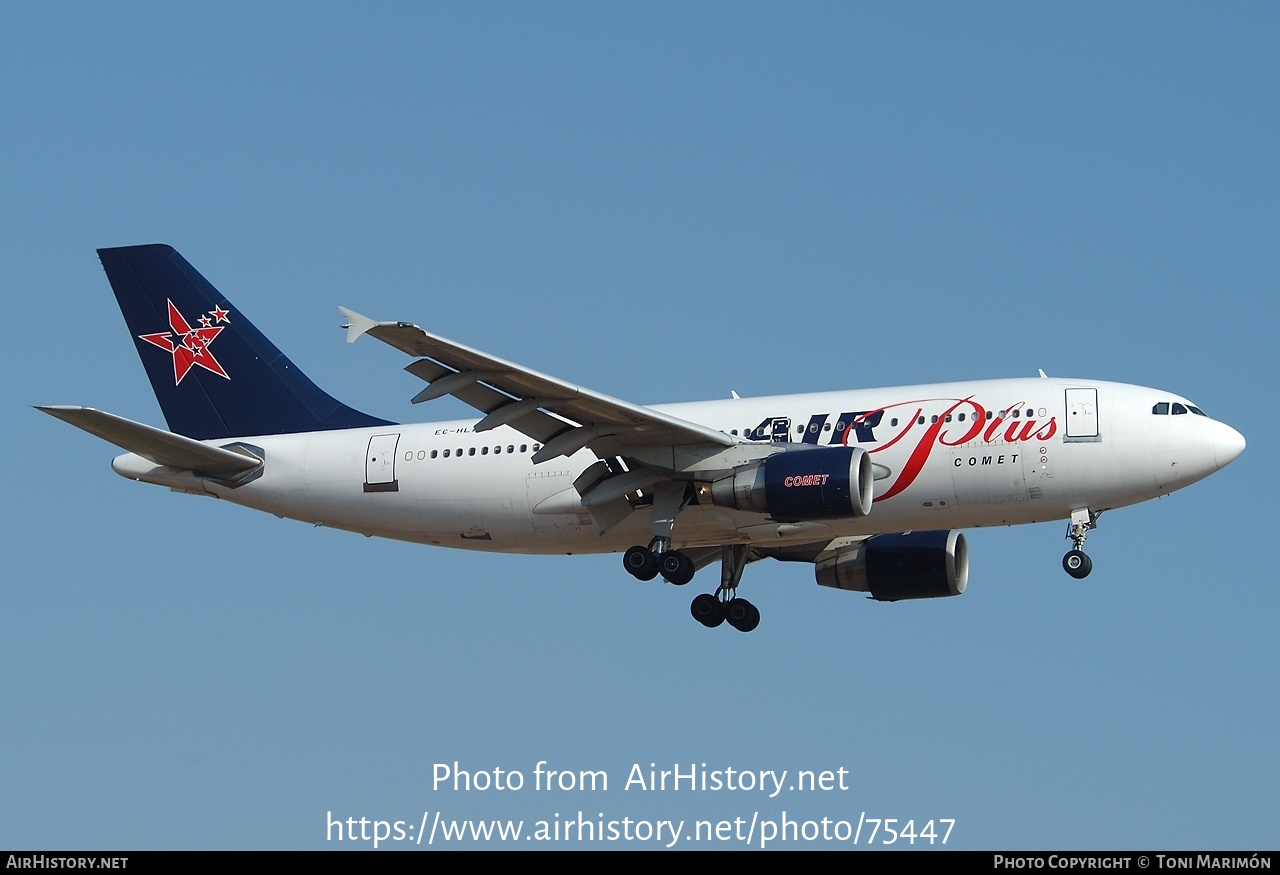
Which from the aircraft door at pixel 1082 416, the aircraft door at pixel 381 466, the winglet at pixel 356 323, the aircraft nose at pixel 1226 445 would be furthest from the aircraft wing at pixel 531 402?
the aircraft nose at pixel 1226 445

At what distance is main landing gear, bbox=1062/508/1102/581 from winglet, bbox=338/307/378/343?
13.6 metres

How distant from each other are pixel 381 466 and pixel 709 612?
7.33 metres

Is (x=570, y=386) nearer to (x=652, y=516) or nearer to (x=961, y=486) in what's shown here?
(x=652, y=516)

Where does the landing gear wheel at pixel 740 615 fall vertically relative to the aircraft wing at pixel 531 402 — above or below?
below

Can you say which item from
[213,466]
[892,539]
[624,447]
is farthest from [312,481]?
[892,539]

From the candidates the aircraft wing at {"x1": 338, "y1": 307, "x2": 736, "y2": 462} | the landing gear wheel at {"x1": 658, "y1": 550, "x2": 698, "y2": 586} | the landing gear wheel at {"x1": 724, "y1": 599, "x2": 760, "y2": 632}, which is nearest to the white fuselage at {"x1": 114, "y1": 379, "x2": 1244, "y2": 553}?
the landing gear wheel at {"x1": 658, "y1": 550, "x2": 698, "y2": 586}

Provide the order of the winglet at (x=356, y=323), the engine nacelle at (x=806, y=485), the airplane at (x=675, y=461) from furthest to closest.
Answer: the airplane at (x=675, y=461) → the engine nacelle at (x=806, y=485) → the winglet at (x=356, y=323)

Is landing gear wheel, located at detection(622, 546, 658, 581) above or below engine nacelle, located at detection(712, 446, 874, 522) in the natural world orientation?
below

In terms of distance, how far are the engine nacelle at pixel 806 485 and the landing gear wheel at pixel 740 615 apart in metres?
4.43

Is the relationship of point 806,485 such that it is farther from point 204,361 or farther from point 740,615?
point 204,361

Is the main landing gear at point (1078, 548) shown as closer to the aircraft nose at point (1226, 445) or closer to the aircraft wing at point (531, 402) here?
the aircraft nose at point (1226, 445)

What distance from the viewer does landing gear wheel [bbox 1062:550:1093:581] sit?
35500 millimetres

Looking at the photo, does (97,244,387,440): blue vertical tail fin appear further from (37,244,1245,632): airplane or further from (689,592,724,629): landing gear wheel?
(689,592,724,629): landing gear wheel

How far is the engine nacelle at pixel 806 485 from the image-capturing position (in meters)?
34.3
